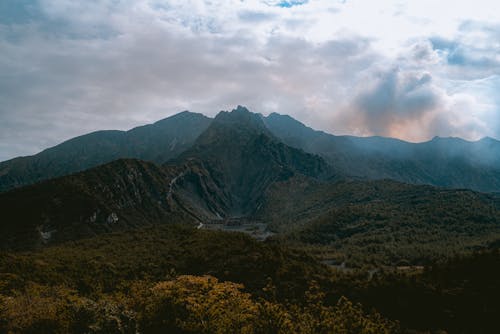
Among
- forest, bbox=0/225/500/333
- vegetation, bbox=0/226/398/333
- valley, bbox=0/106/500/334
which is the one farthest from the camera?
valley, bbox=0/106/500/334

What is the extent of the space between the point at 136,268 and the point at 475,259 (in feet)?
220

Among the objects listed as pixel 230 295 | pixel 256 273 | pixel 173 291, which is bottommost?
pixel 256 273

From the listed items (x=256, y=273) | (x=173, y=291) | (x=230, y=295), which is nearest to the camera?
(x=173, y=291)

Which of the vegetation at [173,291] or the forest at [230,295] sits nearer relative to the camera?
the vegetation at [173,291]

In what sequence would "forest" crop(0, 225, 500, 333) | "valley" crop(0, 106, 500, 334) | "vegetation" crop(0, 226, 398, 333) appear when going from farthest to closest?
"valley" crop(0, 106, 500, 334) → "forest" crop(0, 225, 500, 333) → "vegetation" crop(0, 226, 398, 333)

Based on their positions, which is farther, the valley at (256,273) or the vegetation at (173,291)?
the valley at (256,273)

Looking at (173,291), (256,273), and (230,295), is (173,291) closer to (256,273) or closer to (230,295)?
(230,295)

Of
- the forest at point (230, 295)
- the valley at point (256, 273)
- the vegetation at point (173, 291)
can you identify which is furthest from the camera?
the valley at point (256, 273)

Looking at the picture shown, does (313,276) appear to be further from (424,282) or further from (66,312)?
(66,312)

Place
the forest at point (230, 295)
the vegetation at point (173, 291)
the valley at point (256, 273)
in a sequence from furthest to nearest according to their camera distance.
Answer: the valley at point (256, 273) → the forest at point (230, 295) → the vegetation at point (173, 291)

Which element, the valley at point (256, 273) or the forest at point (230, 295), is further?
the valley at point (256, 273)

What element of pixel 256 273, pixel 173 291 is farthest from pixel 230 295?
pixel 256 273

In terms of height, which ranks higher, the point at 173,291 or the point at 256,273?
the point at 173,291

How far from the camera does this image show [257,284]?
64.0 metres
